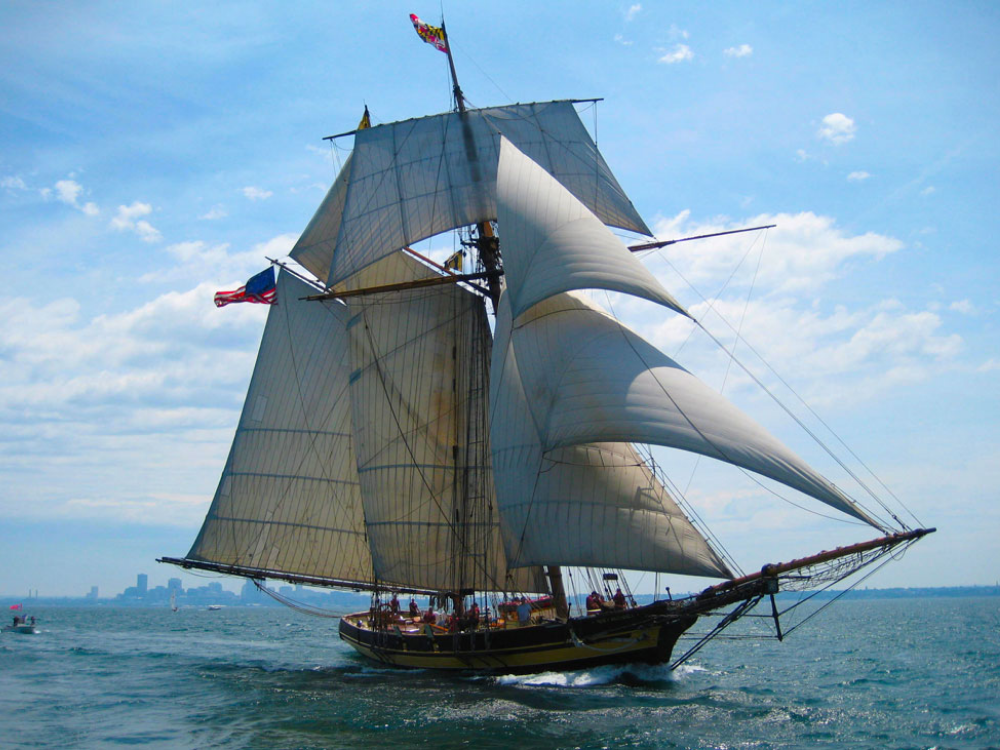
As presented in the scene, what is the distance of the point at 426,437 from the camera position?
3747cm

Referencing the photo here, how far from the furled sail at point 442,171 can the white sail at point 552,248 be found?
781 centimetres

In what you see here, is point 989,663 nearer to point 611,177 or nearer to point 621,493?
point 621,493

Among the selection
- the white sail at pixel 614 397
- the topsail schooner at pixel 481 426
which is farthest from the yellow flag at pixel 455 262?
the white sail at pixel 614 397

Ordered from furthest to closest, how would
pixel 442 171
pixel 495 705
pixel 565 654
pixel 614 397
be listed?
pixel 442 171 → pixel 565 654 → pixel 614 397 → pixel 495 705

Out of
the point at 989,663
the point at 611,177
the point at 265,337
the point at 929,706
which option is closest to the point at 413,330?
the point at 265,337

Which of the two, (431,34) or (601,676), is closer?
(601,676)

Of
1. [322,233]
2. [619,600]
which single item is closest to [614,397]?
[619,600]

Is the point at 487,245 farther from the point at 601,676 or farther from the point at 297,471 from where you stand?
the point at 601,676

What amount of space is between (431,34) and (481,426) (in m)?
18.8

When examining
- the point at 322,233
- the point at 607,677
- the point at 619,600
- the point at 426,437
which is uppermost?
the point at 322,233

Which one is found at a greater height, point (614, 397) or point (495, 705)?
point (614, 397)

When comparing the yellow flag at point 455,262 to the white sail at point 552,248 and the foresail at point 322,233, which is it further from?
the white sail at point 552,248

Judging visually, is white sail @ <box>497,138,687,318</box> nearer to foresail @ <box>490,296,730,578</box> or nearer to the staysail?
the staysail

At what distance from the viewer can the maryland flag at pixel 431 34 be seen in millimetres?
Answer: 41688
